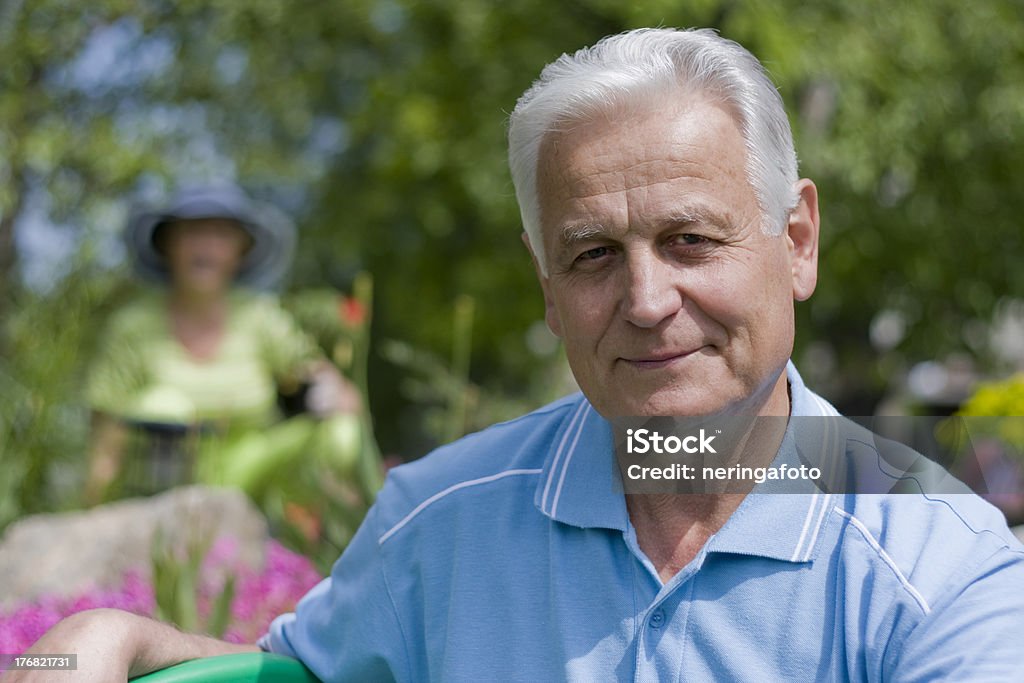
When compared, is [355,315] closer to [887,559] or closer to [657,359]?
[657,359]

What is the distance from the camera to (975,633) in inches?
55.9

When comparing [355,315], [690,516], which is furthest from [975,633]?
[355,315]

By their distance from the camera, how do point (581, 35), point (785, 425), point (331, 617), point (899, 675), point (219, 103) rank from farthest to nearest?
point (219, 103)
point (581, 35)
point (331, 617)
point (785, 425)
point (899, 675)

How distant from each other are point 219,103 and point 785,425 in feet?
24.8

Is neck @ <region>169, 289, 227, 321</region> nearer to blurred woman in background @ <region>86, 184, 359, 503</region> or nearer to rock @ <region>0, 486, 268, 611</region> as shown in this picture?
blurred woman in background @ <region>86, 184, 359, 503</region>

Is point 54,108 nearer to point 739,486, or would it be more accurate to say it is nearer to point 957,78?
point 957,78

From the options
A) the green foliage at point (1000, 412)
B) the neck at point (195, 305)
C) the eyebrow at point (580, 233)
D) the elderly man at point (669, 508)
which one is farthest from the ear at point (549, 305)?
the neck at point (195, 305)

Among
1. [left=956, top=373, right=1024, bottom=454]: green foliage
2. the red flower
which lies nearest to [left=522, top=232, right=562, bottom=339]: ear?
the red flower

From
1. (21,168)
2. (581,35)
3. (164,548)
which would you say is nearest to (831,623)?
(164,548)

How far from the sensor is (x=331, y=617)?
194cm

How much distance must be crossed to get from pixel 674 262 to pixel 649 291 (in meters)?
0.06

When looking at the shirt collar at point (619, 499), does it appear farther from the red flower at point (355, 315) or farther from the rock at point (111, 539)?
the rock at point (111, 539)

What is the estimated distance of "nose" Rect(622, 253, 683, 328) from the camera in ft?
5.38

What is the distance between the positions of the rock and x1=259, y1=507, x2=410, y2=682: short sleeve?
1.00 metres
